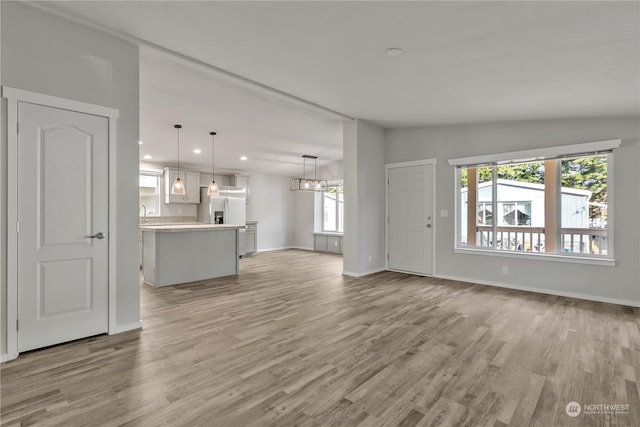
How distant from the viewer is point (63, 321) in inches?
109

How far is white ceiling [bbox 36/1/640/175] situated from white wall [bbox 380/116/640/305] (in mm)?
307

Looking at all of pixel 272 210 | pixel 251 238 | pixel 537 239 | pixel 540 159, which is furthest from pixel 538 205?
pixel 272 210

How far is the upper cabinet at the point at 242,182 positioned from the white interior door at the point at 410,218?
178 inches

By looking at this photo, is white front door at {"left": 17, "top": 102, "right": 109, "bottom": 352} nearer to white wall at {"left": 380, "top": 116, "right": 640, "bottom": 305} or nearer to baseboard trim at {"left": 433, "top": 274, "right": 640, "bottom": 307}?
white wall at {"left": 380, "top": 116, "right": 640, "bottom": 305}

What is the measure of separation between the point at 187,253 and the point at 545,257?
5.46 meters

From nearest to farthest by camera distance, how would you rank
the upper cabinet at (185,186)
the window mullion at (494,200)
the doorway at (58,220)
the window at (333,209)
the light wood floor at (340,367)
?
the light wood floor at (340,367) → the doorway at (58,220) → the window mullion at (494,200) → the upper cabinet at (185,186) → the window at (333,209)

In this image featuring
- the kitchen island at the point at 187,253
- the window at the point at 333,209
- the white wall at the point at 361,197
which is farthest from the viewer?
the window at the point at 333,209

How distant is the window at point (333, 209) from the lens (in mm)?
9719

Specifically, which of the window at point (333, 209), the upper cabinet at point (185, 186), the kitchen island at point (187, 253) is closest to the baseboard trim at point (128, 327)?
the kitchen island at point (187, 253)

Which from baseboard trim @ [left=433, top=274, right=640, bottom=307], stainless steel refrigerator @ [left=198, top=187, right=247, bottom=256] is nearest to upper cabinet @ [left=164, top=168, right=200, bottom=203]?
stainless steel refrigerator @ [left=198, top=187, right=247, bottom=256]

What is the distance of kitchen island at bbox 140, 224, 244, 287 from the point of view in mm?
5070

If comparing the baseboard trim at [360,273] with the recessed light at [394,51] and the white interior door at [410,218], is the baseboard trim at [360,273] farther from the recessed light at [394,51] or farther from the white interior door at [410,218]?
the recessed light at [394,51]

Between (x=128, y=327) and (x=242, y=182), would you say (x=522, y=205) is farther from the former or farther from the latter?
(x=242, y=182)

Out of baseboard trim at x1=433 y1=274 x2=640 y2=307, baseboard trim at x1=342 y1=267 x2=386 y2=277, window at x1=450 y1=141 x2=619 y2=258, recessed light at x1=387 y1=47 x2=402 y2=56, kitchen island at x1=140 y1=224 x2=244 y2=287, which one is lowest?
baseboard trim at x1=433 y1=274 x2=640 y2=307
